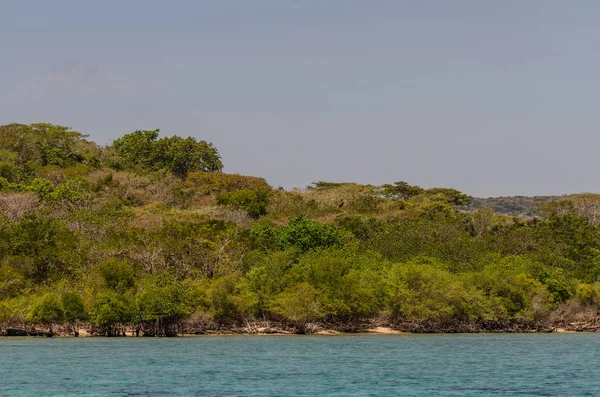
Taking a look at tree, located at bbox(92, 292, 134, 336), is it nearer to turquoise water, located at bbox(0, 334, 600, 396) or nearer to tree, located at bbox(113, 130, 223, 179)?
turquoise water, located at bbox(0, 334, 600, 396)

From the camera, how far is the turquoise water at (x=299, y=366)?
37812 mm

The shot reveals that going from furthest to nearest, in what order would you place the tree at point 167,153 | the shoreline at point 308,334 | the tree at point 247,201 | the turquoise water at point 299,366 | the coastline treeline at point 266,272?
the tree at point 167,153, the tree at point 247,201, the shoreline at point 308,334, the coastline treeline at point 266,272, the turquoise water at point 299,366

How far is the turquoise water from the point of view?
37.8 metres

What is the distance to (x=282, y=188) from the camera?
451ft

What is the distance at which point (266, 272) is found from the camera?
74.2 m

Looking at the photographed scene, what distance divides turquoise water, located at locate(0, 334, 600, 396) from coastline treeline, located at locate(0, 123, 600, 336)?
284 centimetres

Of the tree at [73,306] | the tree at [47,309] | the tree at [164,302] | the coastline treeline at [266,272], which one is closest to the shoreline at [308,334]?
the coastline treeline at [266,272]

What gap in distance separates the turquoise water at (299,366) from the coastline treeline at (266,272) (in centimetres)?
284

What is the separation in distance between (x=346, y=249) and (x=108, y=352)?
36.3 metres

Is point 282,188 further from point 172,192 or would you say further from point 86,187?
point 86,187

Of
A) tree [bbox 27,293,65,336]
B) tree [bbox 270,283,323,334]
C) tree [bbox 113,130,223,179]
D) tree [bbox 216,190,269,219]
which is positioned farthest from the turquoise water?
tree [bbox 113,130,223,179]

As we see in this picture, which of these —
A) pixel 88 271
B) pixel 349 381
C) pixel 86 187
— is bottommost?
pixel 349 381

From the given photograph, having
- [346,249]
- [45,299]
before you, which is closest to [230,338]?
[45,299]

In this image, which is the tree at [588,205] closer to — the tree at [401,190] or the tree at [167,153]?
the tree at [401,190]
